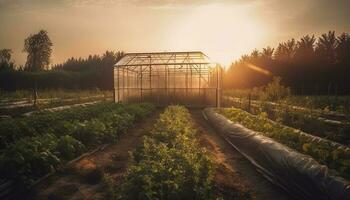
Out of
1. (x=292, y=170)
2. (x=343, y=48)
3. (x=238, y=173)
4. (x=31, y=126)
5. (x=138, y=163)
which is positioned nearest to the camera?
(x=292, y=170)

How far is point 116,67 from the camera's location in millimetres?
21391

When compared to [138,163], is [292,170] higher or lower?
higher

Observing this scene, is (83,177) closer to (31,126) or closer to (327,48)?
(31,126)

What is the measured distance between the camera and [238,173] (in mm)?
6906

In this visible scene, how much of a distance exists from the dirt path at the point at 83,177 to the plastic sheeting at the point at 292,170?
9.62 ft

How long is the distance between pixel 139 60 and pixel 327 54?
75.3 feet

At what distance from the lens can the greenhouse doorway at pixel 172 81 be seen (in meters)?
21.3

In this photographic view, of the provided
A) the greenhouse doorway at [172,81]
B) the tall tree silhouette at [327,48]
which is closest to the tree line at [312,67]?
the tall tree silhouette at [327,48]

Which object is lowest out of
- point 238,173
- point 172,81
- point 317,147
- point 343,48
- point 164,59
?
point 238,173

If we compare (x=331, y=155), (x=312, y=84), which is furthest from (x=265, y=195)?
(x=312, y=84)

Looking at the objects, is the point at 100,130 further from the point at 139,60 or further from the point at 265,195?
the point at 139,60

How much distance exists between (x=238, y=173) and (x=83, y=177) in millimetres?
3202

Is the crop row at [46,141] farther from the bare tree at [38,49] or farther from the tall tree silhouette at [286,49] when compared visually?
the bare tree at [38,49]

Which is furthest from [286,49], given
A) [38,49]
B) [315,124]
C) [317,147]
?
[38,49]
